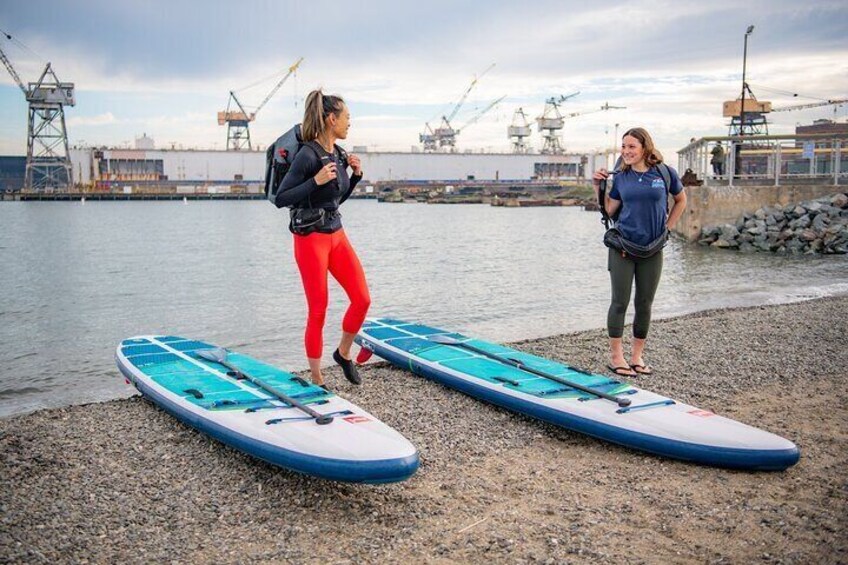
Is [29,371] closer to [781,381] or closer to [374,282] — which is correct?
[781,381]

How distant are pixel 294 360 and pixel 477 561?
24.2ft

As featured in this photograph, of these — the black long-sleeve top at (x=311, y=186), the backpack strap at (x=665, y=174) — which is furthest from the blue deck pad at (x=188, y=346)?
the backpack strap at (x=665, y=174)

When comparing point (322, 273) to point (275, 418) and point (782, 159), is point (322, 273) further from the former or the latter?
point (782, 159)

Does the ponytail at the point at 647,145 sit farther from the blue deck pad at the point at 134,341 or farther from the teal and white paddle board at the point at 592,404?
the blue deck pad at the point at 134,341

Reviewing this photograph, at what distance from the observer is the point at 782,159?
89.7 ft

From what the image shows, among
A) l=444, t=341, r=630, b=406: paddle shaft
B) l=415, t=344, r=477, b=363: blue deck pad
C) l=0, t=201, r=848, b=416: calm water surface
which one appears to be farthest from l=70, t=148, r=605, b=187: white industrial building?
l=444, t=341, r=630, b=406: paddle shaft

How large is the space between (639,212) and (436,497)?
3338mm

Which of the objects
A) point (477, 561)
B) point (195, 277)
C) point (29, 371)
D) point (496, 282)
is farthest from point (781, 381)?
point (195, 277)

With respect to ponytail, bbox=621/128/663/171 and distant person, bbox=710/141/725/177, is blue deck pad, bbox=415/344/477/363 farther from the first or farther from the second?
distant person, bbox=710/141/725/177

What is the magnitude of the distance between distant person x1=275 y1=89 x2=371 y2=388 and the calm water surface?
4066 millimetres

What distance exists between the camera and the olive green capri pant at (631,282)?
6.91 m

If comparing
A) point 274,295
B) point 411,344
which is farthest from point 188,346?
point 274,295

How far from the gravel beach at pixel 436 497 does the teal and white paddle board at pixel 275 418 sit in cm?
24

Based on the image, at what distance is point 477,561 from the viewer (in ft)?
12.5
